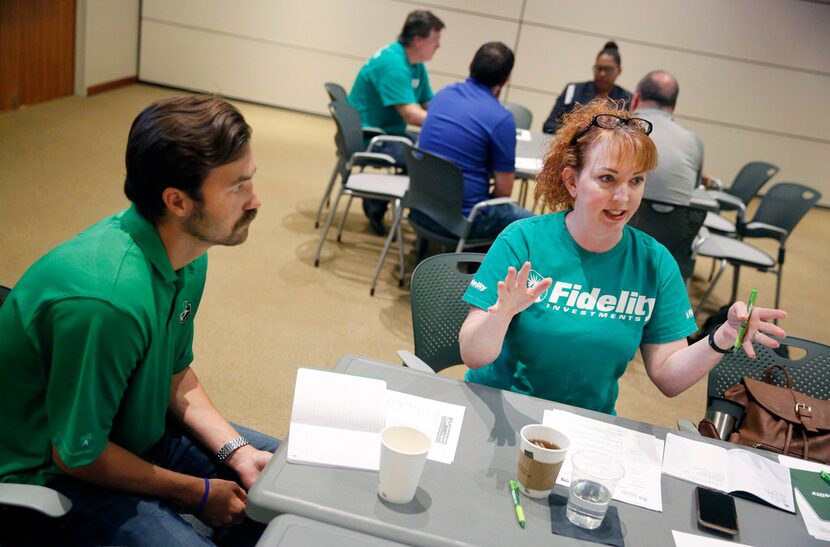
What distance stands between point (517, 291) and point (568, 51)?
683cm

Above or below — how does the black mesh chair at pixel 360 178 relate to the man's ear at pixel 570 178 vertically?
below

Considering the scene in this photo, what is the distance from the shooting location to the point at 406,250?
4.95m

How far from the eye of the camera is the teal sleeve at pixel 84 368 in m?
1.29


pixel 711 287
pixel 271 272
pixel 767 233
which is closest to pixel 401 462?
pixel 271 272

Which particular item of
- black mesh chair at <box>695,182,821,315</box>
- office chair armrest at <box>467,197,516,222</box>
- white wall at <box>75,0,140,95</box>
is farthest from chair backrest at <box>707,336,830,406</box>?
white wall at <box>75,0,140,95</box>

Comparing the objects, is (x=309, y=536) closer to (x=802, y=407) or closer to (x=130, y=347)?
(x=130, y=347)

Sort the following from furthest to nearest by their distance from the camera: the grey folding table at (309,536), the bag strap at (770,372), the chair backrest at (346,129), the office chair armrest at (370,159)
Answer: the office chair armrest at (370,159) → the chair backrest at (346,129) → the bag strap at (770,372) → the grey folding table at (309,536)

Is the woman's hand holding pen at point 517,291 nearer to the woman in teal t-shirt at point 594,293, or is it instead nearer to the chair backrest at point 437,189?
the woman in teal t-shirt at point 594,293

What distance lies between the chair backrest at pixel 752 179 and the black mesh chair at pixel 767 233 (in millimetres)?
639

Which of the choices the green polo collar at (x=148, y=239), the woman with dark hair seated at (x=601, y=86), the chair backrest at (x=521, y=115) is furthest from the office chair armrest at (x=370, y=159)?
the green polo collar at (x=148, y=239)

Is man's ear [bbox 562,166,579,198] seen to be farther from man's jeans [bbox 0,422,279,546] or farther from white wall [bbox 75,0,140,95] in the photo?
white wall [bbox 75,0,140,95]

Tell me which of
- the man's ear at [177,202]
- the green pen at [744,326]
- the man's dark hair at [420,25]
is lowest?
the green pen at [744,326]

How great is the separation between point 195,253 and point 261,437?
0.52 meters

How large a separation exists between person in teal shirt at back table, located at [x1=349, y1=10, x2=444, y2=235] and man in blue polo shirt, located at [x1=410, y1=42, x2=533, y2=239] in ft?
2.83
